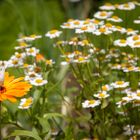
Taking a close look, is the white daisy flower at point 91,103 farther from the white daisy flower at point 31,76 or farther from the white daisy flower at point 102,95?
the white daisy flower at point 31,76

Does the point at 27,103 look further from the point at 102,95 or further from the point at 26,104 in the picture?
the point at 102,95

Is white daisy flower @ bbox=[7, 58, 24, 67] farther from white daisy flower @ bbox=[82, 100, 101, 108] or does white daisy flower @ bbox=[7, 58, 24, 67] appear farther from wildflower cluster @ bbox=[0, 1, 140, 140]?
white daisy flower @ bbox=[82, 100, 101, 108]

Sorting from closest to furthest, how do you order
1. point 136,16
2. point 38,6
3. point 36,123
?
point 36,123 < point 136,16 < point 38,6

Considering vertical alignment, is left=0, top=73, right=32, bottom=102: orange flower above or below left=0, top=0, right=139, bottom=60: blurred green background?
above

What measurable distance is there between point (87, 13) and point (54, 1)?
596 mm

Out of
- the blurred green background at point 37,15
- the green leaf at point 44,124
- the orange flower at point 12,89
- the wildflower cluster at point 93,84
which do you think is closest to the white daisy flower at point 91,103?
the wildflower cluster at point 93,84

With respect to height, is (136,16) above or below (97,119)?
above

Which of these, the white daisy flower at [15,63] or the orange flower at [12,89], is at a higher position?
the orange flower at [12,89]

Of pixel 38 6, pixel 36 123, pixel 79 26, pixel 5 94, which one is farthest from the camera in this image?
A: pixel 38 6

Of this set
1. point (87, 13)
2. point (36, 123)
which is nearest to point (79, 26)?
point (36, 123)

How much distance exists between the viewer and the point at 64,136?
1.50 meters

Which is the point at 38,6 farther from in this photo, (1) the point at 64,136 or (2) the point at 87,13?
(1) the point at 64,136

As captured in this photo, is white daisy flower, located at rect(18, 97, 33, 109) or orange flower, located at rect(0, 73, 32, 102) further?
white daisy flower, located at rect(18, 97, 33, 109)

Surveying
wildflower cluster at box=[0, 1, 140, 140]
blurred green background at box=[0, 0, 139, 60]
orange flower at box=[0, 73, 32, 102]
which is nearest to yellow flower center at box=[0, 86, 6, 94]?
orange flower at box=[0, 73, 32, 102]
